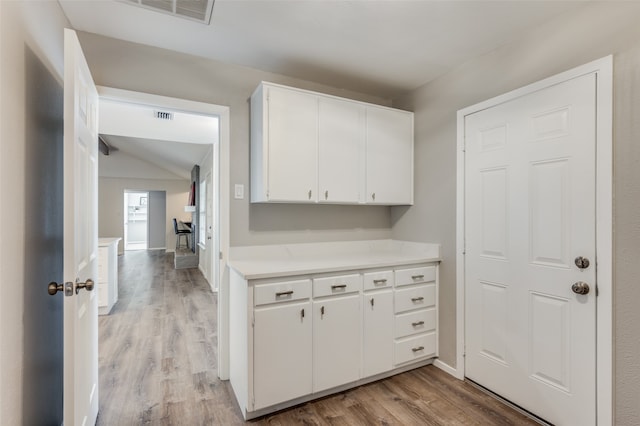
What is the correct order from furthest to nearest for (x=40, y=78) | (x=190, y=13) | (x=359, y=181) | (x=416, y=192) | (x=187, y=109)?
(x=416, y=192) → (x=359, y=181) → (x=187, y=109) → (x=190, y=13) → (x=40, y=78)

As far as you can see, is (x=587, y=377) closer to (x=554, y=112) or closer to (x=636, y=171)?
(x=636, y=171)

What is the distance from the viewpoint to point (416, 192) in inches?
111

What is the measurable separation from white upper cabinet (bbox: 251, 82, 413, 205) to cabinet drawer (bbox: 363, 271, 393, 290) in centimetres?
63

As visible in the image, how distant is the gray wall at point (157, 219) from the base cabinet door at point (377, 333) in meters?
10.9

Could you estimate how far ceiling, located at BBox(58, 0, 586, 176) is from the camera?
1751 millimetres

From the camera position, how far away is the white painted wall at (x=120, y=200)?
9.94 metres

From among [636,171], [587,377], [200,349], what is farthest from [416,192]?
[200,349]

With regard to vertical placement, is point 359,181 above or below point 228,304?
above

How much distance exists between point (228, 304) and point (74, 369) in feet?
3.86

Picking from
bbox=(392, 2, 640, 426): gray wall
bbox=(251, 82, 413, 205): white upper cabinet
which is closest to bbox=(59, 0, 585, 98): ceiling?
bbox=(392, 2, 640, 426): gray wall

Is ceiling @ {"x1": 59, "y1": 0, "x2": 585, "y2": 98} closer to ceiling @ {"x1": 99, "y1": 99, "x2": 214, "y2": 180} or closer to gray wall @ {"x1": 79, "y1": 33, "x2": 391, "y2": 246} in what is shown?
gray wall @ {"x1": 79, "y1": 33, "x2": 391, "y2": 246}

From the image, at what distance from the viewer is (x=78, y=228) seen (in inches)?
53.1

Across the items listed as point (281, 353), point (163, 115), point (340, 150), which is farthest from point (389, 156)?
point (163, 115)

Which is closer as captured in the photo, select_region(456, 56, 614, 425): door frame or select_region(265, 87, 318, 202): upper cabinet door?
select_region(456, 56, 614, 425): door frame
